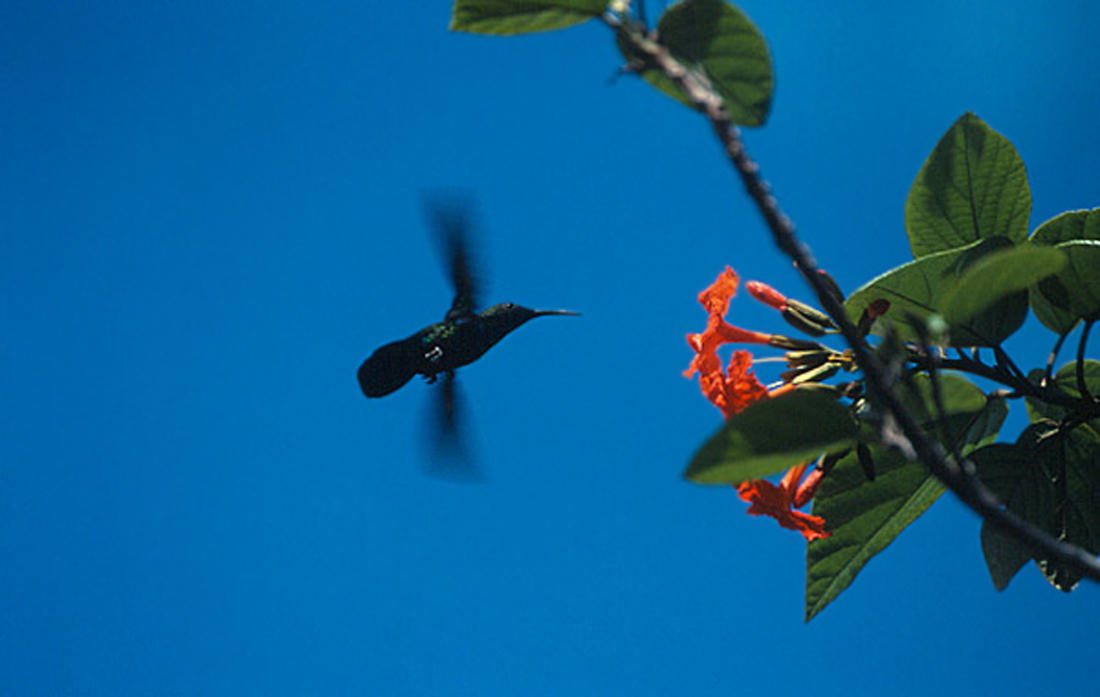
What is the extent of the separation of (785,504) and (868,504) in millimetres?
80

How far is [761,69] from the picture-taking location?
1.56 ft

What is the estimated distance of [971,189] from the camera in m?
0.77

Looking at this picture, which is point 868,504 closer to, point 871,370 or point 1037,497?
point 1037,497

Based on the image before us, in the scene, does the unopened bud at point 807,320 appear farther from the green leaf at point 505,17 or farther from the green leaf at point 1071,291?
the green leaf at point 505,17

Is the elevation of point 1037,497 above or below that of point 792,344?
below

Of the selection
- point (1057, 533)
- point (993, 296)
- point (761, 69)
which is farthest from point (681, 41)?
point (1057, 533)

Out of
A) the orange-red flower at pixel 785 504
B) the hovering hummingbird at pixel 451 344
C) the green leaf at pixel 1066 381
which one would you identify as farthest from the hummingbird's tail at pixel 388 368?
the green leaf at pixel 1066 381

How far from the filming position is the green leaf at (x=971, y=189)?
29.7 inches

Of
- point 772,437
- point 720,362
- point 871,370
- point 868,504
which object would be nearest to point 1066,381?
point 868,504

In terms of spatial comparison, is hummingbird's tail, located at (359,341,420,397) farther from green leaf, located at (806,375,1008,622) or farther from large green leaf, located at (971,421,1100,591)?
large green leaf, located at (971,421,1100,591)

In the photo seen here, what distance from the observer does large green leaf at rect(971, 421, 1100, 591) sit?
75 cm

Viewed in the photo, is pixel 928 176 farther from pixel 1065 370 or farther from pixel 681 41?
pixel 681 41

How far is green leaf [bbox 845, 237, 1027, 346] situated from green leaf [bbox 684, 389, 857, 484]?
16cm

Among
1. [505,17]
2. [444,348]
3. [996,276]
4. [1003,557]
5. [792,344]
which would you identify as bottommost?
[1003,557]
